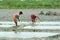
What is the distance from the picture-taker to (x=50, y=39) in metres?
8.91

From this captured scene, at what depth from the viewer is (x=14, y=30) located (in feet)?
37.2

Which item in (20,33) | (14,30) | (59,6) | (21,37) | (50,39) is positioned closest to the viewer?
(50,39)

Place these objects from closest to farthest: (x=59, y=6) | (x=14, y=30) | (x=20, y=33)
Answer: (x=20, y=33) → (x=14, y=30) → (x=59, y=6)

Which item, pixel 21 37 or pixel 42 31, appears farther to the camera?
pixel 42 31

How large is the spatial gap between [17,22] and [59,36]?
8.48 feet

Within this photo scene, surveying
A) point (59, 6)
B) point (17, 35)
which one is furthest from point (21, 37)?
point (59, 6)

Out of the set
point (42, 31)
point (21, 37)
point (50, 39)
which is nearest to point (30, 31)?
point (42, 31)

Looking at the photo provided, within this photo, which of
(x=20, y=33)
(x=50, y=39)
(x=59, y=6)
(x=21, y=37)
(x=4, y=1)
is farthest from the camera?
(x=4, y=1)

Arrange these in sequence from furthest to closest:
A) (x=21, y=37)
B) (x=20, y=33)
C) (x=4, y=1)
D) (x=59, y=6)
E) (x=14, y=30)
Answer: (x=4, y=1), (x=59, y=6), (x=14, y=30), (x=20, y=33), (x=21, y=37)

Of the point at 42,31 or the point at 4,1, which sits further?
the point at 4,1

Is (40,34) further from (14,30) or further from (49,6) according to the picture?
(49,6)

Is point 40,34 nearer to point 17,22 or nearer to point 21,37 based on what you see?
point 21,37

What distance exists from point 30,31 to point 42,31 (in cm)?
43

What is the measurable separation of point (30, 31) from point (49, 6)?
14897mm
